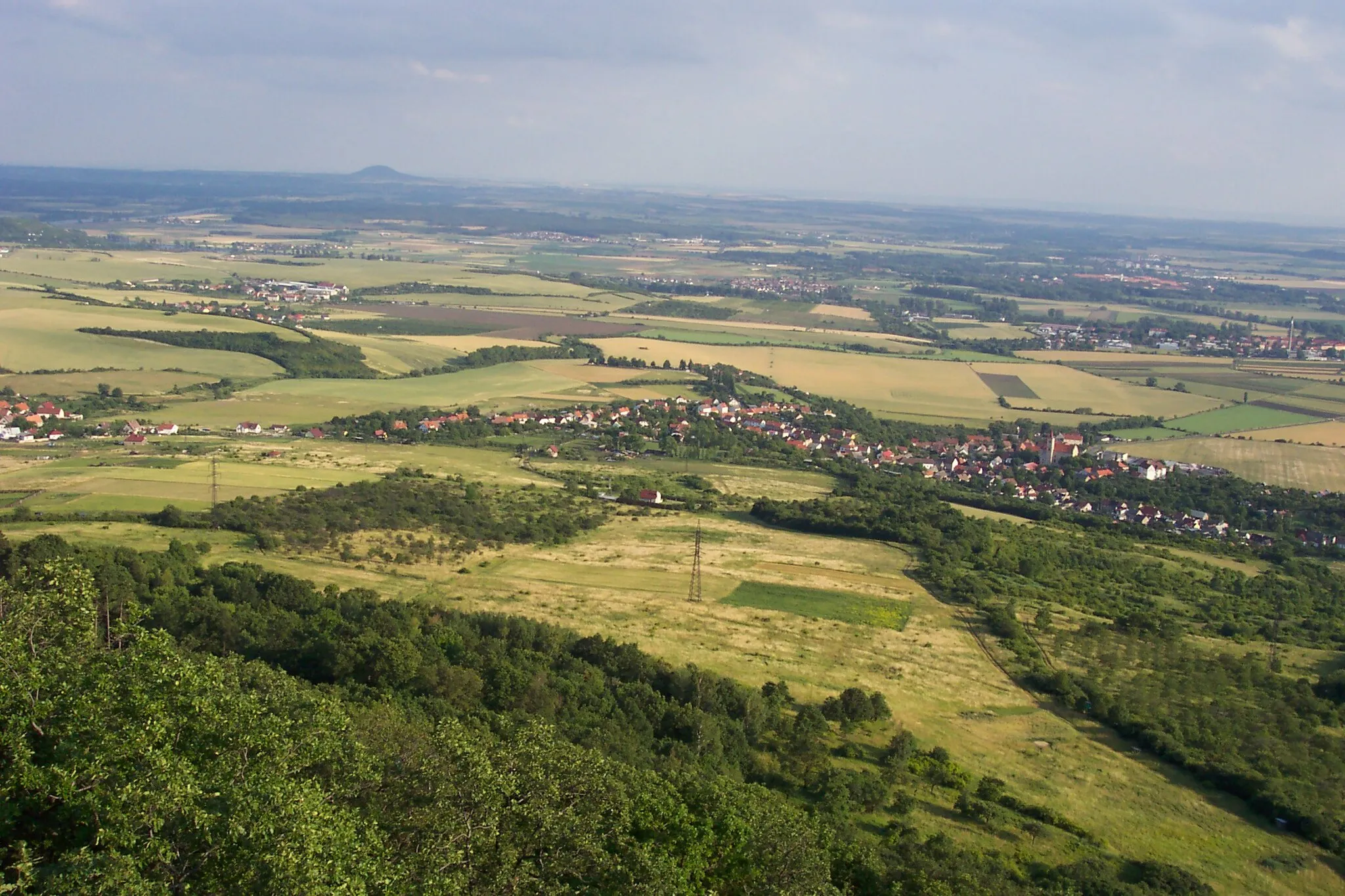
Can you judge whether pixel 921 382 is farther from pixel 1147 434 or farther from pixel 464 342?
pixel 464 342

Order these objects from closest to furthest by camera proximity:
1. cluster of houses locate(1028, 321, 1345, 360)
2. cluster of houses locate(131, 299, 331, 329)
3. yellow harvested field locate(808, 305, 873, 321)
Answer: cluster of houses locate(131, 299, 331, 329) < cluster of houses locate(1028, 321, 1345, 360) < yellow harvested field locate(808, 305, 873, 321)

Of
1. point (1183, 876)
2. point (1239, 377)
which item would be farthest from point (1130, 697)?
point (1239, 377)

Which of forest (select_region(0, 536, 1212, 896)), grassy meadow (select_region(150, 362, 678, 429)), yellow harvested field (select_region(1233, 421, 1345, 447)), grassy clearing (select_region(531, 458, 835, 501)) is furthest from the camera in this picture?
yellow harvested field (select_region(1233, 421, 1345, 447))

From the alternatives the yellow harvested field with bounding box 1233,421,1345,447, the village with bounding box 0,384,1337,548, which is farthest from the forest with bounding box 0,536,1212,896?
the yellow harvested field with bounding box 1233,421,1345,447

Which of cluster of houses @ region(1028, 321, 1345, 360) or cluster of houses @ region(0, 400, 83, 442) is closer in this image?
cluster of houses @ region(0, 400, 83, 442)

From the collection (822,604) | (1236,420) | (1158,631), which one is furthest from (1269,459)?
(822,604)

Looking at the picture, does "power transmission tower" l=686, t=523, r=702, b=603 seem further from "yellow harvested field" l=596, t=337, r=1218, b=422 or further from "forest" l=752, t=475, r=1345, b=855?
"yellow harvested field" l=596, t=337, r=1218, b=422

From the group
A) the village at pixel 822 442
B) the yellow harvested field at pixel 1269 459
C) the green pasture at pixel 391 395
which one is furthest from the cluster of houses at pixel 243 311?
the yellow harvested field at pixel 1269 459

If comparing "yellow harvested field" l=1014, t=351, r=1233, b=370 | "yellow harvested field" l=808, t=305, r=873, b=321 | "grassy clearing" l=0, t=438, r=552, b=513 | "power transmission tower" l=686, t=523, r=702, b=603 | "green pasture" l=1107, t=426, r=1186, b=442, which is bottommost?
"power transmission tower" l=686, t=523, r=702, b=603
